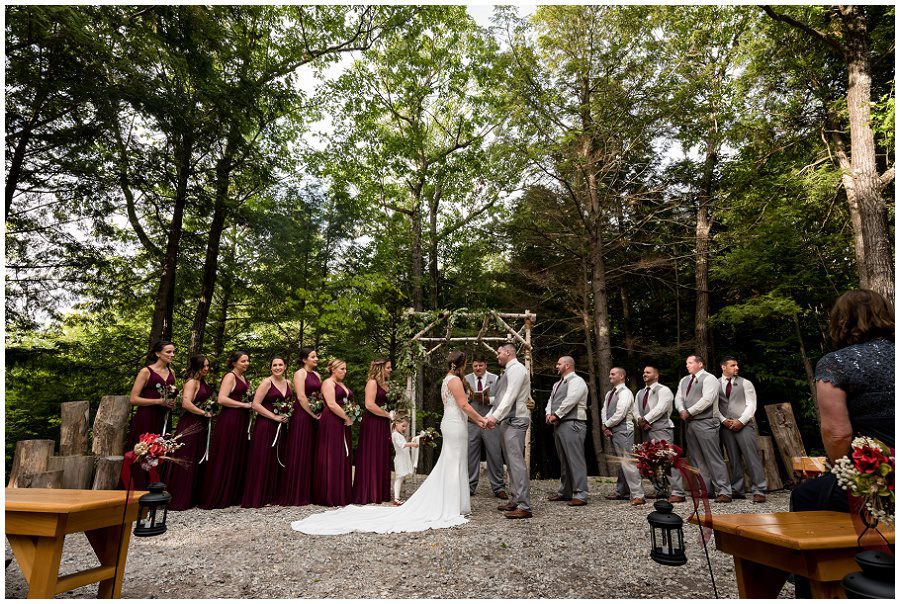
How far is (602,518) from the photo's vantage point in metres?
6.25

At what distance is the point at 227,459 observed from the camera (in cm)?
690

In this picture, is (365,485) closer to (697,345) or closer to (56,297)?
(56,297)

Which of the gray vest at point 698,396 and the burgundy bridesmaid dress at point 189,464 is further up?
the gray vest at point 698,396

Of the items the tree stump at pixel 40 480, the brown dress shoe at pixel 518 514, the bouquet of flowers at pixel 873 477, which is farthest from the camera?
the brown dress shoe at pixel 518 514

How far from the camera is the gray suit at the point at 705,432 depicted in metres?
7.49

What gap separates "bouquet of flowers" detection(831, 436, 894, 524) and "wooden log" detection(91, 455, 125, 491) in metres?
7.04

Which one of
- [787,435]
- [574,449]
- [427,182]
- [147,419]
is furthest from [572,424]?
[427,182]

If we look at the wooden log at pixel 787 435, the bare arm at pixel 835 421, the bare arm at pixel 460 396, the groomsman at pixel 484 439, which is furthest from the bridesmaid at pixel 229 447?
the wooden log at pixel 787 435

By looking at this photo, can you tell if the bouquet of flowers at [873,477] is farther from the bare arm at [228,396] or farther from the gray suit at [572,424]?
the bare arm at [228,396]

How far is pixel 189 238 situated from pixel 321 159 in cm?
457

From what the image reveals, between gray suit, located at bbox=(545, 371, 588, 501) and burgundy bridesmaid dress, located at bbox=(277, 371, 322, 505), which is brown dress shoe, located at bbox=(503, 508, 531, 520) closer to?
gray suit, located at bbox=(545, 371, 588, 501)

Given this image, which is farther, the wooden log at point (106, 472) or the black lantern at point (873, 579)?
the wooden log at point (106, 472)

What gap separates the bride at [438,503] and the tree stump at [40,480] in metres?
2.72

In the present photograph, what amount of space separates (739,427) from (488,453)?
11.9 ft
